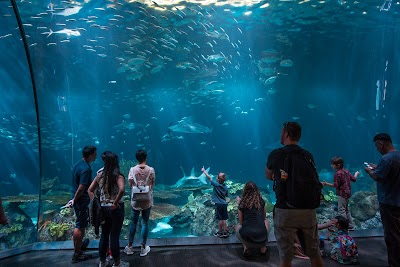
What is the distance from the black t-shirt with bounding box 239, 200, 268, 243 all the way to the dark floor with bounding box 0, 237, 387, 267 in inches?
14.1

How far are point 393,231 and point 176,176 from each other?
23369 millimetres

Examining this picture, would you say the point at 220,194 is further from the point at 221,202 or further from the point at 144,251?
the point at 144,251

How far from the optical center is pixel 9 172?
2656cm

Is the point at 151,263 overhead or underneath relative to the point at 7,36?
underneath

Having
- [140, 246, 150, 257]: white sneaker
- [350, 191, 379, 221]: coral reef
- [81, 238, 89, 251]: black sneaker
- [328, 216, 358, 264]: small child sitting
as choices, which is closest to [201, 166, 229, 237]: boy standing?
[140, 246, 150, 257]: white sneaker

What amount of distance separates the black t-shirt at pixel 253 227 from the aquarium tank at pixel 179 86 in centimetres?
459

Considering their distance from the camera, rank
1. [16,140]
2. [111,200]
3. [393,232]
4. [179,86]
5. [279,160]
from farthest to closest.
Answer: [179,86], [16,140], [111,200], [393,232], [279,160]

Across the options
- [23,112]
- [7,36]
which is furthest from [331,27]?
[23,112]

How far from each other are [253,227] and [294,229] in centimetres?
151

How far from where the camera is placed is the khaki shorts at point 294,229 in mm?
2389

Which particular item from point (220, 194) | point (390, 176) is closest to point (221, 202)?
point (220, 194)

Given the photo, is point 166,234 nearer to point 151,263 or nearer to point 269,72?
point 151,263

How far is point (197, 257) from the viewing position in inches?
157

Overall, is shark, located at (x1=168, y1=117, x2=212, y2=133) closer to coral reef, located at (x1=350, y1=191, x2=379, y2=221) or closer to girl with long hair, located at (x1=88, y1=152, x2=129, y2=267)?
coral reef, located at (x1=350, y1=191, x2=379, y2=221)
